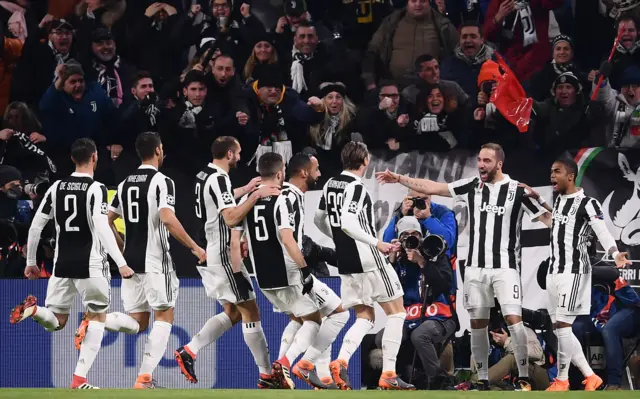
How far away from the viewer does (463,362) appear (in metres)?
11.7

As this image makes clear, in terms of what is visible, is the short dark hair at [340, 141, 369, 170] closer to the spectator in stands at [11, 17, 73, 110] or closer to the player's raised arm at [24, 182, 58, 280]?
the player's raised arm at [24, 182, 58, 280]

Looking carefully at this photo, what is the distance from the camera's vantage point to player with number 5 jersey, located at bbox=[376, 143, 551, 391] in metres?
9.88

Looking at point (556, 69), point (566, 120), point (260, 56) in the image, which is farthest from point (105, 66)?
point (566, 120)

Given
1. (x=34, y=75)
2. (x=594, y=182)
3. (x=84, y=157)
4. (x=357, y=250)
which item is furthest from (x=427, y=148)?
(x=34, y=75)

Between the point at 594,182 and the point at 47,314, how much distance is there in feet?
19.2

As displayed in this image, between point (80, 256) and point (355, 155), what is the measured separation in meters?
2.54

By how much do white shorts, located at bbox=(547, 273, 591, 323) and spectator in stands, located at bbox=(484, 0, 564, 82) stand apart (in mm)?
3667

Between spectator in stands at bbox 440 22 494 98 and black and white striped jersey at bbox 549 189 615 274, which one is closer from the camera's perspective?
black and white striped jersey at bbox 549 189 615 274

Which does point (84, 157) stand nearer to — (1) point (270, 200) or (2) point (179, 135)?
(1) point (270, 200)

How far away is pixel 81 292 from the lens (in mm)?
9555

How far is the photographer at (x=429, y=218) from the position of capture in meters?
11.6

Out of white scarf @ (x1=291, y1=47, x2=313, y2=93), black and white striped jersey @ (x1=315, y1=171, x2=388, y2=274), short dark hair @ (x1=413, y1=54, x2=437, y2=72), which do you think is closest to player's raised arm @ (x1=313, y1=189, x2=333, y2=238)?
black and white striped jersey @ (x1=315, y1=171, x2=388, y2=274)

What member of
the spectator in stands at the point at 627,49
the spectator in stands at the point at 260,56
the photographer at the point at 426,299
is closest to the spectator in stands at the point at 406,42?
the spectator in stands at the point at 260,56

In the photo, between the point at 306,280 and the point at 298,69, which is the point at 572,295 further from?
the point at 298,69
